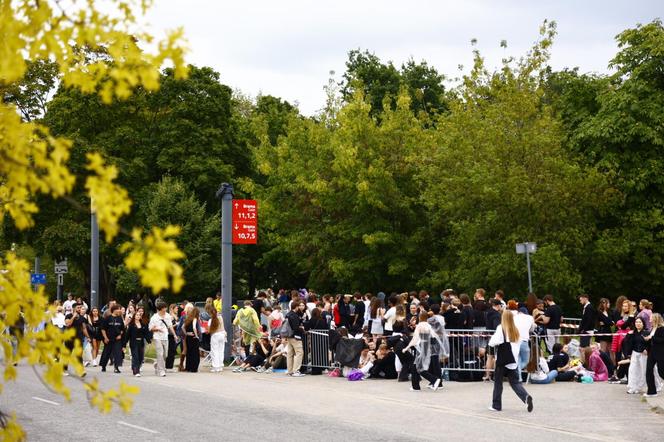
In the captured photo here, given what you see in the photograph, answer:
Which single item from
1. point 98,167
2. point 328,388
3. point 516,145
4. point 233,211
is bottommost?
point 328,388

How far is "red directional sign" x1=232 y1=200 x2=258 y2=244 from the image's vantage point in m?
30.6

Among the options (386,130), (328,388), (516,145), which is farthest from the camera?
(386,130)

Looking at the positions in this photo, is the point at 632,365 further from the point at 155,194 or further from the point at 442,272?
the point at 155,194

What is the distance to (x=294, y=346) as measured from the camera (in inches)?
1027

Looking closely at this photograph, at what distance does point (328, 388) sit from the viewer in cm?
2219

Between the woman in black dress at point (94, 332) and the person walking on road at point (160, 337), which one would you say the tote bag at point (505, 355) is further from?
the woman in black dress at point (94, 332)

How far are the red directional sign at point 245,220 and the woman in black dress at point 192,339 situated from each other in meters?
4.14

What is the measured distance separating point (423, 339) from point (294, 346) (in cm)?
601

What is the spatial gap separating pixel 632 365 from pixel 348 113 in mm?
25024

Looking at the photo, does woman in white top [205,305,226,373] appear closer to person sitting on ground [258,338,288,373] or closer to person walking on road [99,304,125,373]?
person sitting on ground [258,338,288,373]

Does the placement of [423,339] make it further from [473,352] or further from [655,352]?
[655,352]

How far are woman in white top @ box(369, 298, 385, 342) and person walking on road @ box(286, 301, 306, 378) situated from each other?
6.04 ft

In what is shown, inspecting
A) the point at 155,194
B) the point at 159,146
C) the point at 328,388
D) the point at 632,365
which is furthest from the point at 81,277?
the point at 632,365

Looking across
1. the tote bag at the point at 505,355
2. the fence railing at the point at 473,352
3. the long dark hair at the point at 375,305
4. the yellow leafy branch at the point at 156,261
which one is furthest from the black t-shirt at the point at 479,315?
the yellow leafy branch at the point at 156,261
